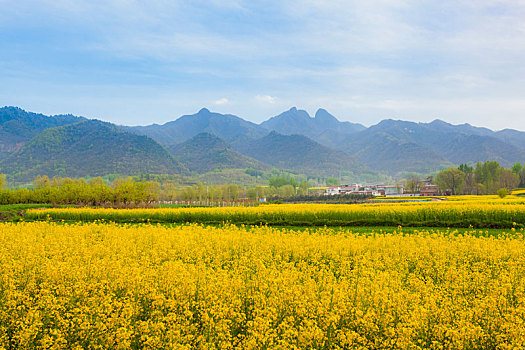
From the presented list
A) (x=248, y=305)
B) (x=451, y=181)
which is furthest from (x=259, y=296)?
(x=451, y=181)

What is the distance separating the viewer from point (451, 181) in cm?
9431

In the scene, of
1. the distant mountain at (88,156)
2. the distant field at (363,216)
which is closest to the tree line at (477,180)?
the distant field at (363,216)

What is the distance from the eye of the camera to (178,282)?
7359 mm

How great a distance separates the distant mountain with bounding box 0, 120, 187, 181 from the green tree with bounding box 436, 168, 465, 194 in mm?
111475

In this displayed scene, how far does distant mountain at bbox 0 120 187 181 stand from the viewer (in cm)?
15961

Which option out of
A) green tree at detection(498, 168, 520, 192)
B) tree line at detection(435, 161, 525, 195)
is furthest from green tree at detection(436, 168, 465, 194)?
green tree at detection(498, 168, 520, 192)

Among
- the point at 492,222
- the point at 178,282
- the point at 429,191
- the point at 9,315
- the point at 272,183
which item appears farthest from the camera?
the point at 272,183

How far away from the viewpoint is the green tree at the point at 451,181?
305 ft

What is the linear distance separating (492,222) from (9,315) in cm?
2590

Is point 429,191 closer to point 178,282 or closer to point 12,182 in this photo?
point 178,282

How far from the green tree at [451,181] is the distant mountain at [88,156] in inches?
4389

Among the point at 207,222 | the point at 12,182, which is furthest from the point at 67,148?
the point at 207,222

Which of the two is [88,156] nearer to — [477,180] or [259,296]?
[477,180]

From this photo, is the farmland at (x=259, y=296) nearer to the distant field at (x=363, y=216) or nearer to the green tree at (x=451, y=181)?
the distant field at (x=363, y=216)
